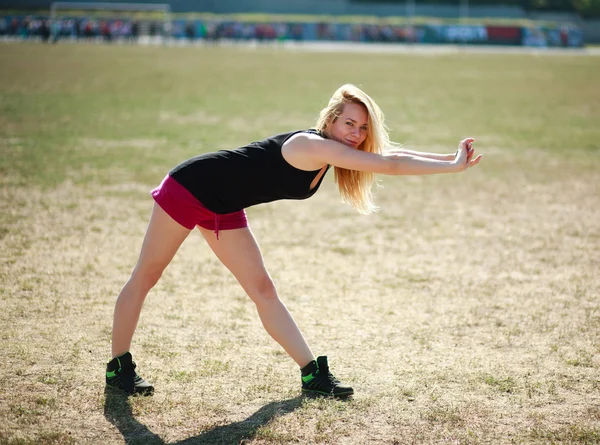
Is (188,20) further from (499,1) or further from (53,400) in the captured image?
(53,400)

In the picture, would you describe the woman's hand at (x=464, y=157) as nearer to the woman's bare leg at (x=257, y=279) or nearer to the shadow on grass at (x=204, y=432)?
the woman's bare leg at (x=257, y=279)

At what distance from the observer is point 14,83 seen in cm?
2488

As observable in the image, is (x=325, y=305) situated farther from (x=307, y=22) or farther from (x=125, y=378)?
(x=307, y=22)

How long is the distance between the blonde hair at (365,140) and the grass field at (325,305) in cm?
127

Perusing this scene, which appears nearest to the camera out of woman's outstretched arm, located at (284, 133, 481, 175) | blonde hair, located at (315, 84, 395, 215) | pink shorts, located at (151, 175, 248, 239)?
woman's outstretched arm, located at (284, 133, 481, 175)

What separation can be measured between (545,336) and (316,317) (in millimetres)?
1864

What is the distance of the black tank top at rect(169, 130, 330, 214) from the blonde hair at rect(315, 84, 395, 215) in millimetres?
175

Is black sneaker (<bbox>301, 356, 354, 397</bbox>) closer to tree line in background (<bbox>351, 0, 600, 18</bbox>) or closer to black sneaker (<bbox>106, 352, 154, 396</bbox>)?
black sneaker (<bbox>106, 352, 154, 396</bbox>)

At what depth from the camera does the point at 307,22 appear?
68.8 meters

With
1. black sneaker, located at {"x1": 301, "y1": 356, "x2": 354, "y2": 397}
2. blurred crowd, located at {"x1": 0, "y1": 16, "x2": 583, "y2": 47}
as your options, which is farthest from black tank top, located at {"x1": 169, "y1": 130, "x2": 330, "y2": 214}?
blurred crowd, located at {"x1": 0, "y1": 16, "x2": 583, "y2": 47}

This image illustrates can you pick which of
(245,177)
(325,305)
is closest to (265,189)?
(245,177)

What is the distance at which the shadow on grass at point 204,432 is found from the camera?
3.79 m

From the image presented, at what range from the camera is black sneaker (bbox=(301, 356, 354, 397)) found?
170 inches

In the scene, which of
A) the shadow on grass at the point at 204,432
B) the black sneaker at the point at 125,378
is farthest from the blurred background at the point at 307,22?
the shadow on grass at the point at 204,432
